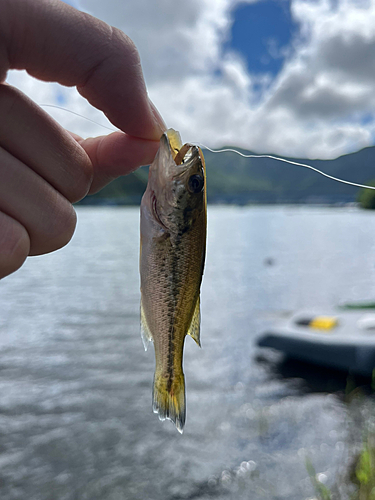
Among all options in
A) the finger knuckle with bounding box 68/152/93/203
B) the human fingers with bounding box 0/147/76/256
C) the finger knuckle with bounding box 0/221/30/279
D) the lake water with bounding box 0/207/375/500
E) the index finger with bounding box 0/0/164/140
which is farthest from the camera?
the lake water with bounding box 0/207/375/500

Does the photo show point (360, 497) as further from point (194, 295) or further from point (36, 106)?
point (36, 106)

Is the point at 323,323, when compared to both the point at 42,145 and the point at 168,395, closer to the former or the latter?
the point at 168,395

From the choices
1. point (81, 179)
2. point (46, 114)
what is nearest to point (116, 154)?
point (81, 179)

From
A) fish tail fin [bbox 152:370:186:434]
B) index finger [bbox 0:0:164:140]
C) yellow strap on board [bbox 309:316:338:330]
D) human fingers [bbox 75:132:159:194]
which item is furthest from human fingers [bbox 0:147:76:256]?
yellow strap on board [bbox 309:316:338:330]

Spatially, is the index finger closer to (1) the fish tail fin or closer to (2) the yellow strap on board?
(1) the fish tail fin

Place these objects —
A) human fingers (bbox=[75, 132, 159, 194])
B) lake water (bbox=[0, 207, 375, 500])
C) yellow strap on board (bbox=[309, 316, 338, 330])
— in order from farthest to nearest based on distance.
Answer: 1. yellow strap on board (bbox=[309, 316, 338, 330])
2. lake water (bbox=[0, 207, 375, 500])
3. human fingers (bbox=[75, 132, 159, 194])

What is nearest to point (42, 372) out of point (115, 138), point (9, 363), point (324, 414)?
point (9, 363)

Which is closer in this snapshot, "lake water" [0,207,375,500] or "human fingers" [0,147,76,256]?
"human fingers" [0,147,76,256]
